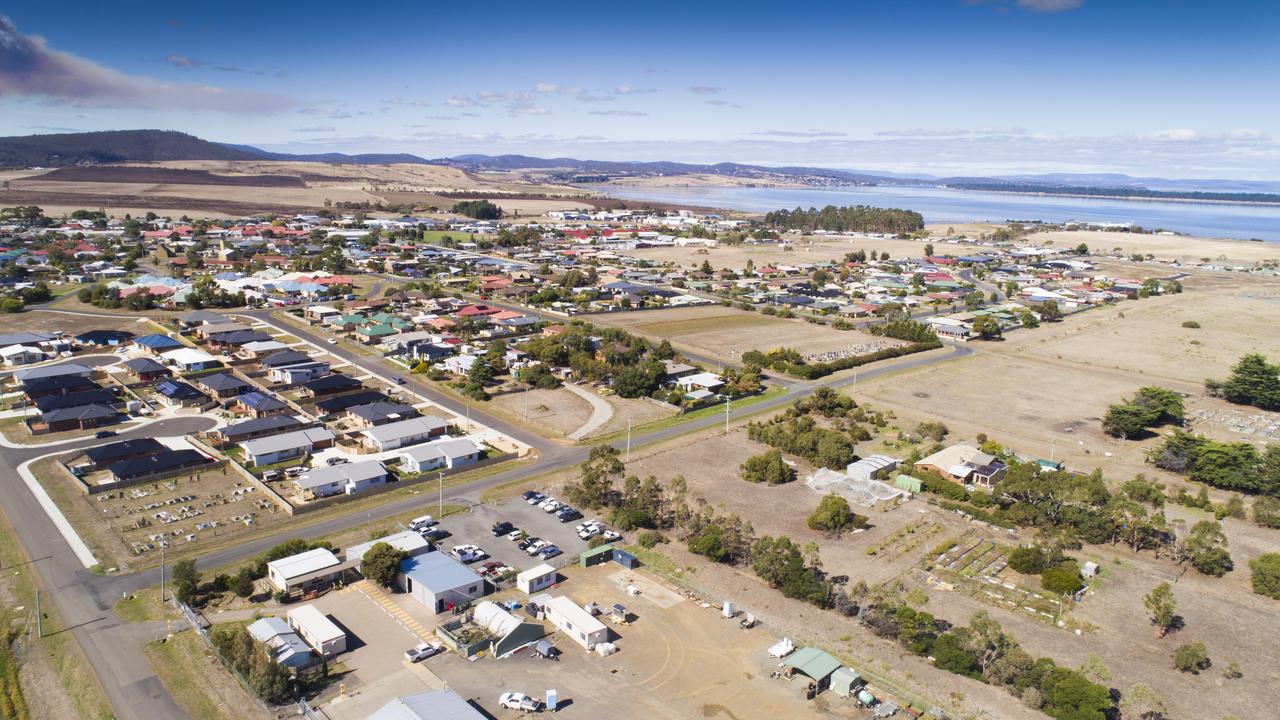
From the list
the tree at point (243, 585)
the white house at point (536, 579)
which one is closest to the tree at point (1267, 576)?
the white house at point (536, 579)

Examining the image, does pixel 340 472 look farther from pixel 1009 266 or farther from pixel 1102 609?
pixel 1009 266

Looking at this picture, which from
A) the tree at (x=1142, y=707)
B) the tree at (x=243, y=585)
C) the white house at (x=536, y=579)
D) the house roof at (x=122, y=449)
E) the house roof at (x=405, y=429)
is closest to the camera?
the tree at (x=1142, y=707)

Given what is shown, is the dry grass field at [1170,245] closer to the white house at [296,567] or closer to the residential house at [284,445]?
the residential house at [284,445]

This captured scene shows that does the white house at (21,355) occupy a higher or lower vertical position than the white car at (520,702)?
higher

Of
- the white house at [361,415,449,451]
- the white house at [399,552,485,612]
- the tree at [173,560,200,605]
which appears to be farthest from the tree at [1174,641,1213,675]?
the white house at [361,415,449,451]

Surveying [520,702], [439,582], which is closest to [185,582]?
[439,582]

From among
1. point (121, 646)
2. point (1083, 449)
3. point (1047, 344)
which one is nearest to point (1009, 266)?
point (1047, 344)

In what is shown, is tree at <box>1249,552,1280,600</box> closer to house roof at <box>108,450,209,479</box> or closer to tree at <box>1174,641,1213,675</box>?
tree at <box>1174,641,1213,675</box>

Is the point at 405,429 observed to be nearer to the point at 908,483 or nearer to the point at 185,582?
the point at 185,582
